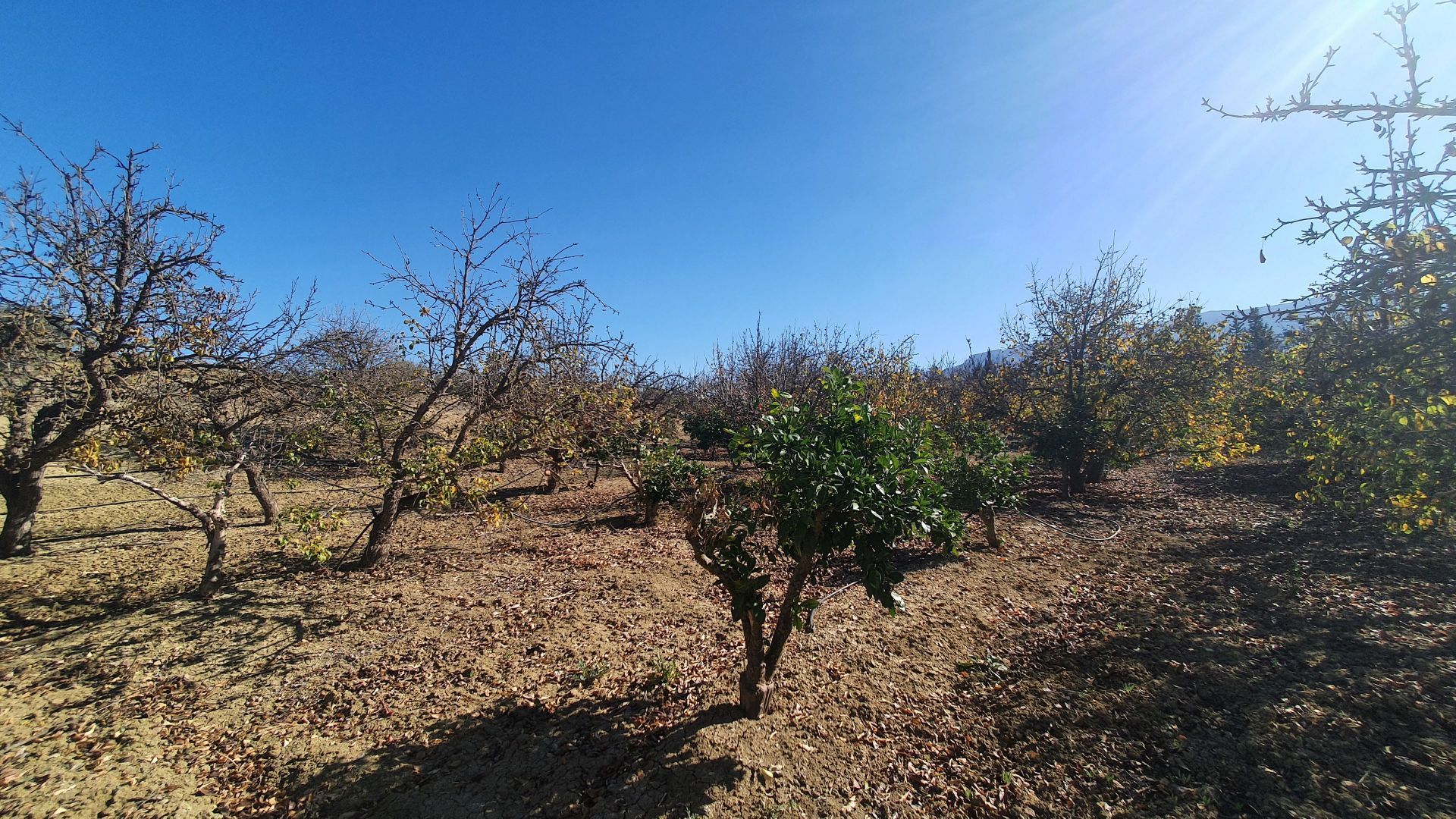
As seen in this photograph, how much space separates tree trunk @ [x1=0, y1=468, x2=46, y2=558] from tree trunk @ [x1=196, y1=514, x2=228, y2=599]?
3.01m

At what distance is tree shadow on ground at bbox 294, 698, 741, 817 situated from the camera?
11.5ft

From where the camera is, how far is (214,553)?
607 cm

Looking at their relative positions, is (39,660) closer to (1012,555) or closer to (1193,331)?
(1012,555)

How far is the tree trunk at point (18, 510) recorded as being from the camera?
21.8 feet

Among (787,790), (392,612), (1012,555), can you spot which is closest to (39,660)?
(392,612)

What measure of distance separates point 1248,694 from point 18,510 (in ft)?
49.0

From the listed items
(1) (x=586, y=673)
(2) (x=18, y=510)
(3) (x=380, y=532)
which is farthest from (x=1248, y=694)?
(2) (x=18, y=510)

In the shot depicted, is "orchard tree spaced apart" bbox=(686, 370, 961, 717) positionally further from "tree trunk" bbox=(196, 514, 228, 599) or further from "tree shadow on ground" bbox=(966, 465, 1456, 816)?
"tree trunk" bbox=(196, 514, 228, 599)

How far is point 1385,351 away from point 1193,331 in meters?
9.02

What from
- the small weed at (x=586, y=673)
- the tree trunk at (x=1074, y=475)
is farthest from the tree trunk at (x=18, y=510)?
the tree trunk at (x=1074, y=475)

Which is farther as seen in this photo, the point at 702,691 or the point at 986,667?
the point at 986,667

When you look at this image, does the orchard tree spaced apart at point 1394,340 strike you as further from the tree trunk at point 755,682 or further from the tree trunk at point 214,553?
the tree trunk at point 214,553

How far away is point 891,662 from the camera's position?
17.4 feet

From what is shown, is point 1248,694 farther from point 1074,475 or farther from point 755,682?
point 1074,475
